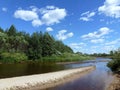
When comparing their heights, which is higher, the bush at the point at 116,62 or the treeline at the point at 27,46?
the treeline at the point at 27,46

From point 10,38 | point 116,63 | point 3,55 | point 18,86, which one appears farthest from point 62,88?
point 10,38

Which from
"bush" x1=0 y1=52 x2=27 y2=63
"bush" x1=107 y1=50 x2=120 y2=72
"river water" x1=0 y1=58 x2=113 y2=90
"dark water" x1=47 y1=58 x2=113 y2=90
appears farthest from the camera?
"bush" x1=0 y1=52 x2=27 y2=63

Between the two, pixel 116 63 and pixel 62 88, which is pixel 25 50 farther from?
pixel 62 88

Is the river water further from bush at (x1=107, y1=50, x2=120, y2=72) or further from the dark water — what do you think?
bush at (x1=107, y1=50, x2=120, y2=72)

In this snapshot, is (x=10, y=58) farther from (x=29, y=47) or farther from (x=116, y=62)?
(x=116, y=62)

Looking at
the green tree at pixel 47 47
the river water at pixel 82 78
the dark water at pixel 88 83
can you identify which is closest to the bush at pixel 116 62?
the river water at pixel 82 78

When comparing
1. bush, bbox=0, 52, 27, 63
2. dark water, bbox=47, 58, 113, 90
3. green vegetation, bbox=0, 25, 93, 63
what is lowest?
dark water, bbox=47, 58, 113, 90

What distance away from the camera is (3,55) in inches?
3509

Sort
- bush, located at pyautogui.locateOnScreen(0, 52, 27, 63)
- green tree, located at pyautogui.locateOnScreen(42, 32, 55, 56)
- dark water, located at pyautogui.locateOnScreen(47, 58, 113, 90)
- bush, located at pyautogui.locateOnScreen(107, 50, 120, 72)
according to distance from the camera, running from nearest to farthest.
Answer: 1. dark water, located at pyautogui.locateOnScreen(47, 58, 113, 90)
2. bush, located at pyautogui.locateOnScreen(107, 50, 120, 72)
3. bush, located at pyautogui.locateOnScreen(0, 52, 27, 63)
4. green tree, located at pyautogui.locateOnScreen(42, 32, 55, 56)

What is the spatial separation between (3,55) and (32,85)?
65034 mm

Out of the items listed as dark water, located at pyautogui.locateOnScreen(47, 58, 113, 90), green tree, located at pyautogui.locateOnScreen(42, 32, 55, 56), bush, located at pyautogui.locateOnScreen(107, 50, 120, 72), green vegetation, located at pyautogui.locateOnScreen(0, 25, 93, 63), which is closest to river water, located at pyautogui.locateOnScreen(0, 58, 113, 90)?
dark water, located at pyautogui.locateOnScreen(47, 58, 113, 90)

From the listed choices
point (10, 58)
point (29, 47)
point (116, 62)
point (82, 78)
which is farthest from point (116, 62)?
point (29, 47)

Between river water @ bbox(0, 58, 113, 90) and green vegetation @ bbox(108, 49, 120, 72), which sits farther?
green vegetation @ bbox(108, 49, 120, 72)

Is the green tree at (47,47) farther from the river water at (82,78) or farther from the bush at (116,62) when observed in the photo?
the bush at (116,62)
